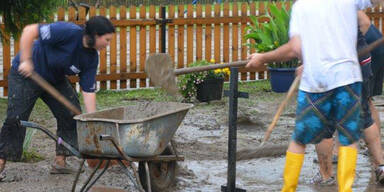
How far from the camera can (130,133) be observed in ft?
19.1

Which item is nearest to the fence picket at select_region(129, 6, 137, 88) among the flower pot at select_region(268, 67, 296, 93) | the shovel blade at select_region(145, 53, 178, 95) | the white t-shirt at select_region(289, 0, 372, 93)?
the flower pot at select_region(268, 67, 296, 93)

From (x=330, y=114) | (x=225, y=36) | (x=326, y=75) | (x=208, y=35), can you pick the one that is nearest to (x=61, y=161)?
(x=330, y=114)

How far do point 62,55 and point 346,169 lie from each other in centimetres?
240

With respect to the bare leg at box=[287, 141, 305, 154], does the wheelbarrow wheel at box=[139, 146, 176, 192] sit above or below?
below

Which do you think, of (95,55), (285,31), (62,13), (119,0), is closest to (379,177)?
(95,55)

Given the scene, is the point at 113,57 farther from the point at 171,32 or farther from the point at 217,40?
the point at 217,40

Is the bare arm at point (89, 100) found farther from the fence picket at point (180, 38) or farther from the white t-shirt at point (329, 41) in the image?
the fence picket at point (180, 38)

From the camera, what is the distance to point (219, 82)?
1112 cm

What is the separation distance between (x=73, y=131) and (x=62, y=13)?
191 inches

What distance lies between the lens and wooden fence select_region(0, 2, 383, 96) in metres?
12.3

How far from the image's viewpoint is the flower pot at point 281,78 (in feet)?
37.8

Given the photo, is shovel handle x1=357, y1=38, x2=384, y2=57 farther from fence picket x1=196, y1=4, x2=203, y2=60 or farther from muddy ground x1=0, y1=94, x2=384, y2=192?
fence picket x1=196, y1=4, x2=203, y2=60

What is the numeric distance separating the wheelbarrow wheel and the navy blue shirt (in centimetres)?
78

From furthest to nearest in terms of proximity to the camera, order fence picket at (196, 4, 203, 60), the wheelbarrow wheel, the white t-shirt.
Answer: fence picket at (196, 4, 203, 60)
the wheelbarrow wheel
the white t-shirt
